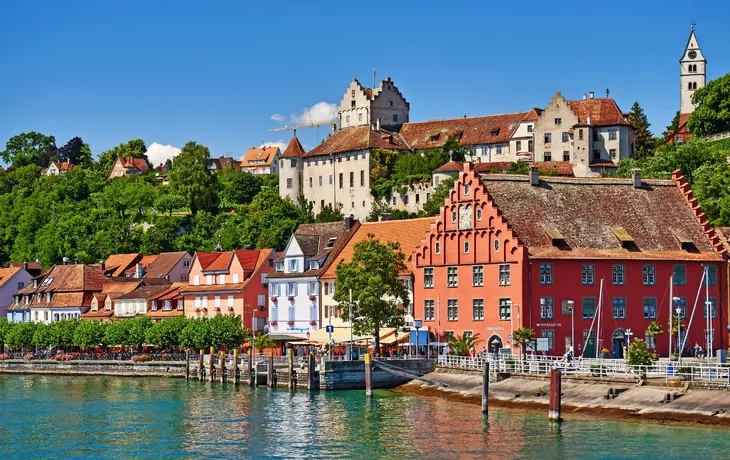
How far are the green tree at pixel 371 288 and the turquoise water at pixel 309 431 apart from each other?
330 inches

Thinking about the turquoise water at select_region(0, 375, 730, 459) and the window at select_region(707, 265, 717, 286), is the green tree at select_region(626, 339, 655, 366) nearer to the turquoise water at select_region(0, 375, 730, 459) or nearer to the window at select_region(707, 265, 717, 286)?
the turquoise water at select_region(0, 375, 730, 459)

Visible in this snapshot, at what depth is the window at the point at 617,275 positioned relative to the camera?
9356 centimetres

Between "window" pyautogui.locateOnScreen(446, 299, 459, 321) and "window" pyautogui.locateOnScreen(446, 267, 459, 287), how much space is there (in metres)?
1.14

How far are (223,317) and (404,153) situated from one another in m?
65.8

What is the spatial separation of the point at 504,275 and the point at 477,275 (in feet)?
9.52

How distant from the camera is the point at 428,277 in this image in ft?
326

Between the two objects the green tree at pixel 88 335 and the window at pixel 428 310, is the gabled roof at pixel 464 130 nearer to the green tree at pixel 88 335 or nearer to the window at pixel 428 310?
the green tree at pixel 88 335

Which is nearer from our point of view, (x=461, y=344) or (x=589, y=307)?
(x=461, y=344)

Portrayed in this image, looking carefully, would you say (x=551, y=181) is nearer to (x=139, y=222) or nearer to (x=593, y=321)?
(x=593, y=321)

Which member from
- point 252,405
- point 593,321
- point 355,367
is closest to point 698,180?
point 593,321

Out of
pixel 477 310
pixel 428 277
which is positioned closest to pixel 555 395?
pixel 477 310

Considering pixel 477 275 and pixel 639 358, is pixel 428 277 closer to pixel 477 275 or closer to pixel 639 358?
pixel 477 275

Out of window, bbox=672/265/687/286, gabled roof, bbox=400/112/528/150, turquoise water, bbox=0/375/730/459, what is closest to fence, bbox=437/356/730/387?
turquoise water, bbox=0/375/730/459

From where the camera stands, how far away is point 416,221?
368 feet
